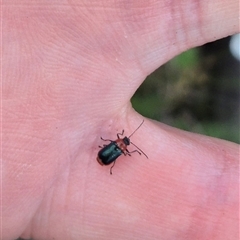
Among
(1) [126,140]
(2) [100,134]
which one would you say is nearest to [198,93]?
(1) [126,140]

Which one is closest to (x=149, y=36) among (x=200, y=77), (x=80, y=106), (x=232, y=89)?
(x=80, y=106)

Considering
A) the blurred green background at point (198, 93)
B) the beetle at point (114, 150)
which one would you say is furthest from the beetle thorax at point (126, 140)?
the blurred green background at point (198, 93)

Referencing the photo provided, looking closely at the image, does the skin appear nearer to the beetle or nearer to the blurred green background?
the beetle

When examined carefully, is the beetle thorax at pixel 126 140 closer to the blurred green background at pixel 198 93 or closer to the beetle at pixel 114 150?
the beetle at pixel 114 150

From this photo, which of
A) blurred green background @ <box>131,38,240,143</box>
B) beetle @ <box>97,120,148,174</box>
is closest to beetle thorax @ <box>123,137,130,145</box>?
beetle @ <box>97,120,148,174</box>

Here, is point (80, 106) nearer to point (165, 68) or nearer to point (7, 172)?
point (7, 172)
